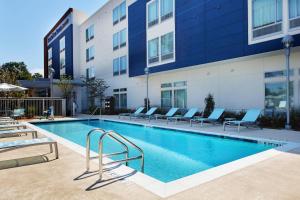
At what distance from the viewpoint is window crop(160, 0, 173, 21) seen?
17.1m

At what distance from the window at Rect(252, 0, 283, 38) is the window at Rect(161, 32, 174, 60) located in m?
6.39

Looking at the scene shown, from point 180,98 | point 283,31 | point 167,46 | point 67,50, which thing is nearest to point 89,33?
point 67,50

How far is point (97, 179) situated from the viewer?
13.3 feet

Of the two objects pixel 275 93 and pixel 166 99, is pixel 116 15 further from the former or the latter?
pixel 275 93

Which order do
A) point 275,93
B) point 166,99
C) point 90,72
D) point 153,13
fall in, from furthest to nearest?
1. point 90,72
2. point 166,99
3. point 153,13
4. point 275,93

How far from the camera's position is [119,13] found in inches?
959

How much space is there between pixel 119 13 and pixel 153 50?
8321 millimetres

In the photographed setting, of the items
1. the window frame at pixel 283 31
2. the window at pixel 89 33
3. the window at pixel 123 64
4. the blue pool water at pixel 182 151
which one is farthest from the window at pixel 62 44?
the window frame at pixel 283 31

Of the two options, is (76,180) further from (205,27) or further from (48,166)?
(205,27)

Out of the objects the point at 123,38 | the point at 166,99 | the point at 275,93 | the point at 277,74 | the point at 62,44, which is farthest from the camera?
the point at 62,44

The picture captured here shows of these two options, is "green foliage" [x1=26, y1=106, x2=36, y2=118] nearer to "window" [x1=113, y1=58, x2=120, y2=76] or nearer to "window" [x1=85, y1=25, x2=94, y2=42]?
"window" [x1=113, y1=58, x2=120, y2=76]

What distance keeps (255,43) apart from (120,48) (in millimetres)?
15448

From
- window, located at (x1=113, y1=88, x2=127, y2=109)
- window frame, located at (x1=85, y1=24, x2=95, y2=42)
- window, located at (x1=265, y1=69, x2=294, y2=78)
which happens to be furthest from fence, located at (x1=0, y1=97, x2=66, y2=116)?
window, located at (x1=265, y1=69, x2=294, y2=78)

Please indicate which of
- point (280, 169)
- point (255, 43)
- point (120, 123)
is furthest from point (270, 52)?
point (120, 123)
